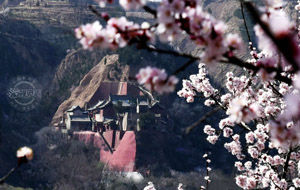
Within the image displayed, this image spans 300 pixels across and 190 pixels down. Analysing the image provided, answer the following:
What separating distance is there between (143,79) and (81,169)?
3051 cm

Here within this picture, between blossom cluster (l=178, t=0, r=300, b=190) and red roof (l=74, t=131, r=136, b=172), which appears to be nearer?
blossom cluster (l=178, t=0, r=300, b=190)

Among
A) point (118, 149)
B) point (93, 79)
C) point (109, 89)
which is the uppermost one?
point (93, 79)

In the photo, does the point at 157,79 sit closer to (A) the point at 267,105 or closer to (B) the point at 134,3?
(B) the point at 134,3

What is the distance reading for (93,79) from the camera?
141 ft

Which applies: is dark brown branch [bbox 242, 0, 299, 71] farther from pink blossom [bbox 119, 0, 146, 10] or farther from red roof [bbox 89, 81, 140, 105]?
red roof [bbox 89, 81, 140, 105]

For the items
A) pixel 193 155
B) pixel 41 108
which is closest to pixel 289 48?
pixel 193 155

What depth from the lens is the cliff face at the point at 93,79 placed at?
40781mm

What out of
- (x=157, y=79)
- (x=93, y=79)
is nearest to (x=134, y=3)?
(x=157, y=79)

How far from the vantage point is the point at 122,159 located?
33156 mm

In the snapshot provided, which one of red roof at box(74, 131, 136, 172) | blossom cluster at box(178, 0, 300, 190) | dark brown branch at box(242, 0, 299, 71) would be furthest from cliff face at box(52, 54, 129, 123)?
dark brown branch at box(242, 0, 299, 71)

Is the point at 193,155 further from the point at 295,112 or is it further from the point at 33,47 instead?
the point at 295,112

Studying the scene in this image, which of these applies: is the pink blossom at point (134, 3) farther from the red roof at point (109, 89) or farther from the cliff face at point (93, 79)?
the cliff face at point (93, 79)

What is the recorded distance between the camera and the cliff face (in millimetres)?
40781

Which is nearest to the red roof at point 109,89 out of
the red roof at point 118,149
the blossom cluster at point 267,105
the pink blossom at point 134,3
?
the red roof at point 118,149
